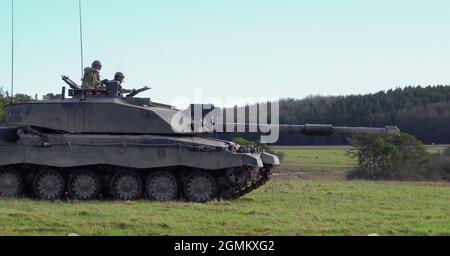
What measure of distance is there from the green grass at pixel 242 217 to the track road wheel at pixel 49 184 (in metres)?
1.08

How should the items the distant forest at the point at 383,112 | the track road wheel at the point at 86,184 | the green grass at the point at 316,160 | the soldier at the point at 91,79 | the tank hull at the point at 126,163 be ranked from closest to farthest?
the tank hull at the point at 126,163 < the track road wheel at the point at 86,184 < the soldier at the point at 91,79 < the green grass at the point at 316,160 < the distant forest at the point at 383,112

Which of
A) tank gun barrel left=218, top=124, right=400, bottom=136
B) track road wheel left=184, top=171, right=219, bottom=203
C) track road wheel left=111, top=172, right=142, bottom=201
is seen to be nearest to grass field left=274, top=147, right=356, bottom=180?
tank gun barrel left=218, top=124, right=400, bottom=136

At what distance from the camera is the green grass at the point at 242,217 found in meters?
11.6

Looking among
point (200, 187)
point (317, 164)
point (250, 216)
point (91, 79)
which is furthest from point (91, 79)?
point (317, 164)

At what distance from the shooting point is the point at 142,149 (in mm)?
16578

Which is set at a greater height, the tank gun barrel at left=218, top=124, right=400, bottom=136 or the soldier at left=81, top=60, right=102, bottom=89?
the soldier at left=81, top=60, right=102, bottom=89

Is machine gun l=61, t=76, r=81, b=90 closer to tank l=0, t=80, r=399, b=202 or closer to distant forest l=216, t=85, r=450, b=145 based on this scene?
tank l=0, t=80, r=399, b=202

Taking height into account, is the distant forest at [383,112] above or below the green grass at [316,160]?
above

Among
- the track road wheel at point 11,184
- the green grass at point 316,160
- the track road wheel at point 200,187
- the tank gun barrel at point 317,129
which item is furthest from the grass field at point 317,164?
the track road wheel at point 11,184

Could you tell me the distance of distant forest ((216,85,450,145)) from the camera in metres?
70.6

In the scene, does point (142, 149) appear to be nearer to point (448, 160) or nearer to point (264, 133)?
point (264, 133)

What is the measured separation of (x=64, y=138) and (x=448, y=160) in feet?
104

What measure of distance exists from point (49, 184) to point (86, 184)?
0.89 metres

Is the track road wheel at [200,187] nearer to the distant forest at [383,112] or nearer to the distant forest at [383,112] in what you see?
the distant forest at [383,112]
